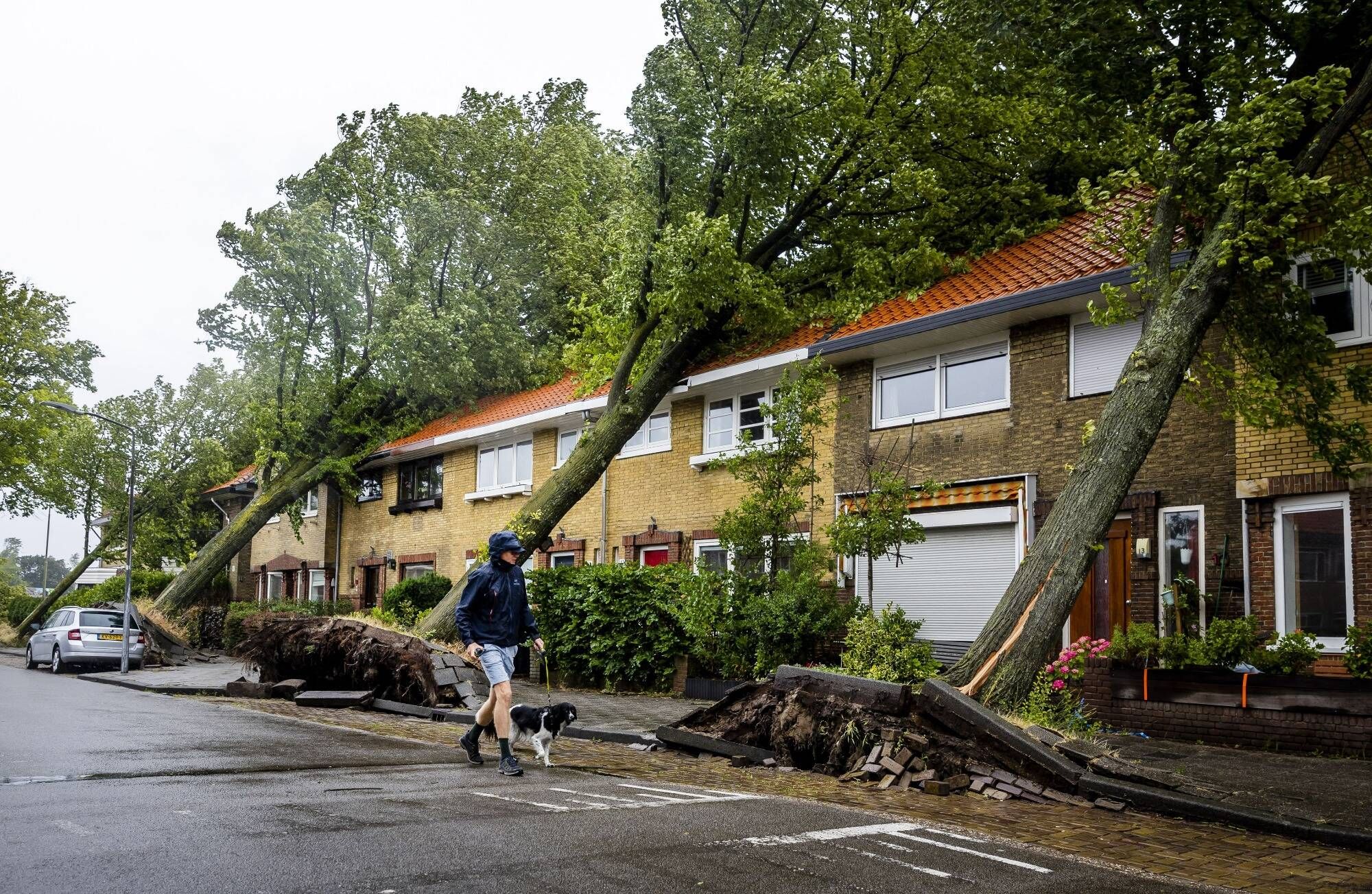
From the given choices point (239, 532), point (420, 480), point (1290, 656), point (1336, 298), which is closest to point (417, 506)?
point (420, 480)

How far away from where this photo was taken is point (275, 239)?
30.2 m

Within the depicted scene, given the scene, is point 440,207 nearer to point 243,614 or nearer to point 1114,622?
point 243,614

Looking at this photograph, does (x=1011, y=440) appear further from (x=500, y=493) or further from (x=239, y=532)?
(x=239, y=532)

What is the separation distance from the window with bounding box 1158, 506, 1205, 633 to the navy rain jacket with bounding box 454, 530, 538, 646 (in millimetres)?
8204

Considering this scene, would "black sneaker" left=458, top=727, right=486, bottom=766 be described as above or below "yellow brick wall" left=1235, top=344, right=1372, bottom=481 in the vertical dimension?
below

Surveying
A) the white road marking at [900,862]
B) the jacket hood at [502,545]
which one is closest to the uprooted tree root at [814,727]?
the jacket hood at [502,545]

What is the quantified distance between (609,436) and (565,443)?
20.5ft

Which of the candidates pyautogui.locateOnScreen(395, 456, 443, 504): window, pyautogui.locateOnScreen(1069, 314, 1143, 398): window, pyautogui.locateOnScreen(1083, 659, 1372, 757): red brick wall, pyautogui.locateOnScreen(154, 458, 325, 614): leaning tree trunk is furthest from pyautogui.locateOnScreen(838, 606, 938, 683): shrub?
pyautogui.locateOnScreen(154, 458, 325, 614): leaning tree trunk

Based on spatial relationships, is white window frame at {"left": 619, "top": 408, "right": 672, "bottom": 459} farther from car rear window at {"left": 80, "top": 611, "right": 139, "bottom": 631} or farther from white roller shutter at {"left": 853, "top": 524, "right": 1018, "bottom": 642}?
car rear window at {"left": 80, "top": 611, "right": 139, "bottom": 631}

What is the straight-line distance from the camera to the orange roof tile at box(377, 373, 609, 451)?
2667 centimetres

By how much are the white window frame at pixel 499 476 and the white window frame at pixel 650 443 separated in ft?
12.1

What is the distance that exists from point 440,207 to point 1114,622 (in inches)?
840

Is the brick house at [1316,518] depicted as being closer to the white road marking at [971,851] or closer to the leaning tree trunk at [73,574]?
the white road marking at [971,851]

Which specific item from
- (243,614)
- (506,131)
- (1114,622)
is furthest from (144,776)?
(506,131)
